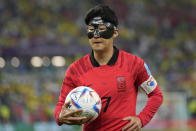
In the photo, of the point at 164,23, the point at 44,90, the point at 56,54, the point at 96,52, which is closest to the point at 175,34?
the point at 164,23

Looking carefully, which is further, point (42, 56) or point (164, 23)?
point (164, 23)

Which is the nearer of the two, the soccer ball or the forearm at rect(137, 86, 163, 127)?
the soccer ball

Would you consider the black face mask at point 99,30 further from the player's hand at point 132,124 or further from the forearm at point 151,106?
the player's hand at point 132,124

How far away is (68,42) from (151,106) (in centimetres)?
1439

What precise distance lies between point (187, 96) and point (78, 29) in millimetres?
6210

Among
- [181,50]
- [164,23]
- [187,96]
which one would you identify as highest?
[164,23]

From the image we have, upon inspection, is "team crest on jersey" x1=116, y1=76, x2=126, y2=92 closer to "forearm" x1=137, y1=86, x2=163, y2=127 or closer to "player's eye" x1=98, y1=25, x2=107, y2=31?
"forearm" x1=137, y1=86, x2=163, y2=127

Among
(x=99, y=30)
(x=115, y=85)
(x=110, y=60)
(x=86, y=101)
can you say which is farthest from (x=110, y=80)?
(x=99, y=30)

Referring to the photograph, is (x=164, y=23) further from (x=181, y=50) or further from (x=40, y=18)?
(x=40, y=18)

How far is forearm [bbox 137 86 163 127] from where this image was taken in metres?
3.57

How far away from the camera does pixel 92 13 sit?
3.72 meters

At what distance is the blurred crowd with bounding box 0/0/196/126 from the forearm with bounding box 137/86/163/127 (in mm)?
10918

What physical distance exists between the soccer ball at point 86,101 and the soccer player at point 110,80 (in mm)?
161

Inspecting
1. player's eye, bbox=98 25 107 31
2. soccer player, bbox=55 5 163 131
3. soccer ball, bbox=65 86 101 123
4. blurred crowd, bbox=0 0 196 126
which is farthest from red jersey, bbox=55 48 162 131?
blurred crowd, bbox=0 0 196 126
